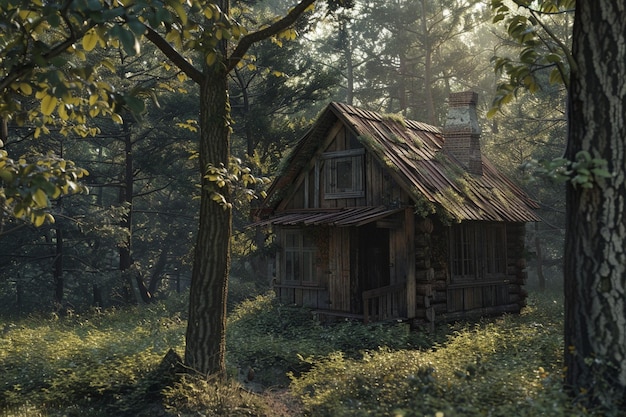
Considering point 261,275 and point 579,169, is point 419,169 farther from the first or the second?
point 261,275

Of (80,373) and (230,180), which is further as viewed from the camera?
(80,373)

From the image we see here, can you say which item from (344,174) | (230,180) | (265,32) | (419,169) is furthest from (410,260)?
(265,32)

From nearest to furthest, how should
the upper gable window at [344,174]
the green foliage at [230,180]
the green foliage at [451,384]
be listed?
the green foliage at [451,384], the green foliage at [230,180], the upper gable window at [344,174]

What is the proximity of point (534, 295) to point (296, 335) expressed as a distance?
1422cm

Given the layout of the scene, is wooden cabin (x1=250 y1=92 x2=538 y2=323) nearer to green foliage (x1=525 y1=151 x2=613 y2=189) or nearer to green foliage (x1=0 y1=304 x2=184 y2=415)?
green foliage (x1=0 y1=304 x2=184 y2=415)

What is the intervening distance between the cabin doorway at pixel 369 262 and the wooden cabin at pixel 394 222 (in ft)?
0.10

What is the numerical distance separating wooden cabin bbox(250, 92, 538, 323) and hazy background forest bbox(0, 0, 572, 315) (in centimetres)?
196

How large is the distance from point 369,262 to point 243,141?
1576 centimetres

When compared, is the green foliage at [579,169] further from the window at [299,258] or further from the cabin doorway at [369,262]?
the window at [299,258]

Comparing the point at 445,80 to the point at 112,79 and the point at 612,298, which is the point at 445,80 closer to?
the point at 112,79

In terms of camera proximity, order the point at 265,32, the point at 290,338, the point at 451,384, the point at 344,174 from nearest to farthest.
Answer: the point at 451,384 < the point at 265,32 < the point at 290,338 < the point at 344,174

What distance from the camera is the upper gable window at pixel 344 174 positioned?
15125 mm

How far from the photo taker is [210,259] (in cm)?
806

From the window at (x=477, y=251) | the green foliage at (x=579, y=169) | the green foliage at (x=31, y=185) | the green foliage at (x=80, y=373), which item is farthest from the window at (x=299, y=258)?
the green foliage at (x=31, y=185)
